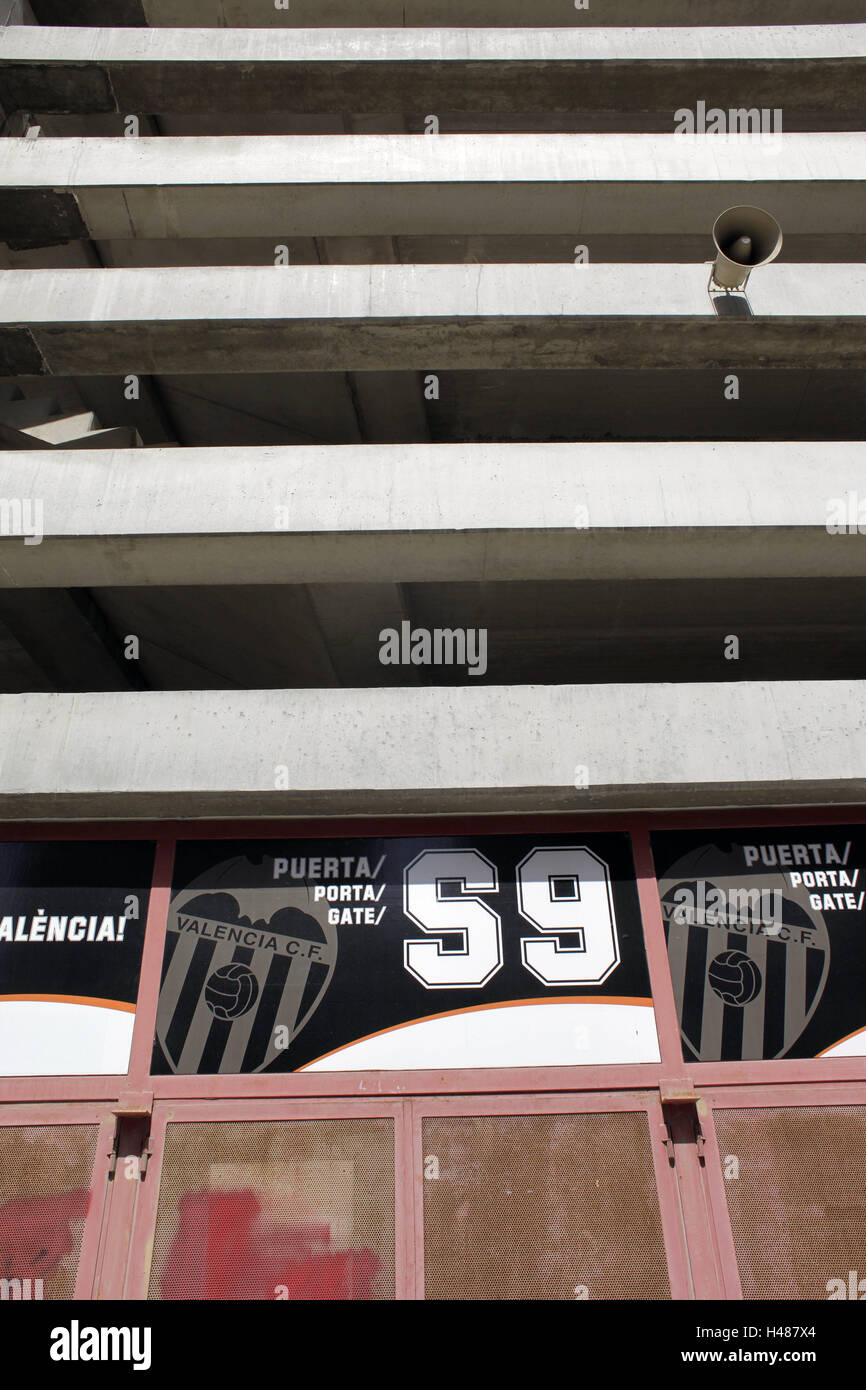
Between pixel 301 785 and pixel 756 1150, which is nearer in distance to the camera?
pixel 756 1150

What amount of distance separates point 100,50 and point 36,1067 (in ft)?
33.8

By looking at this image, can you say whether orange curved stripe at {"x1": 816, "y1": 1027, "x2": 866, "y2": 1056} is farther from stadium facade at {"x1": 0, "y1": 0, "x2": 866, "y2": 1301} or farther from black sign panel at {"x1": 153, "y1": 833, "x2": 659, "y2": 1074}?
black sign panel at {"x1": 153, "y1": 833, "x2": 659, "y2": 1074}

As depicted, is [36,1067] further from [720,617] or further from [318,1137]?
[720,617]

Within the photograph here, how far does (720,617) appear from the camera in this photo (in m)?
9.01

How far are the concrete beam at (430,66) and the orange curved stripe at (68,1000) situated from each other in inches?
377

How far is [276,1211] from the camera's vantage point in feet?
17.8

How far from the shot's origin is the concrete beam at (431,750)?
627 centimetres

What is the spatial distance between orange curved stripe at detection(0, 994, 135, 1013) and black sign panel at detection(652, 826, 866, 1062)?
14.2ft

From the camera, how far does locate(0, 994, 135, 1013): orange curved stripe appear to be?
5.96 meters

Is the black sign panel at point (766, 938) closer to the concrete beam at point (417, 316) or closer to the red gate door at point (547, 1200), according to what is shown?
the red gate door at point (547, 1200)
